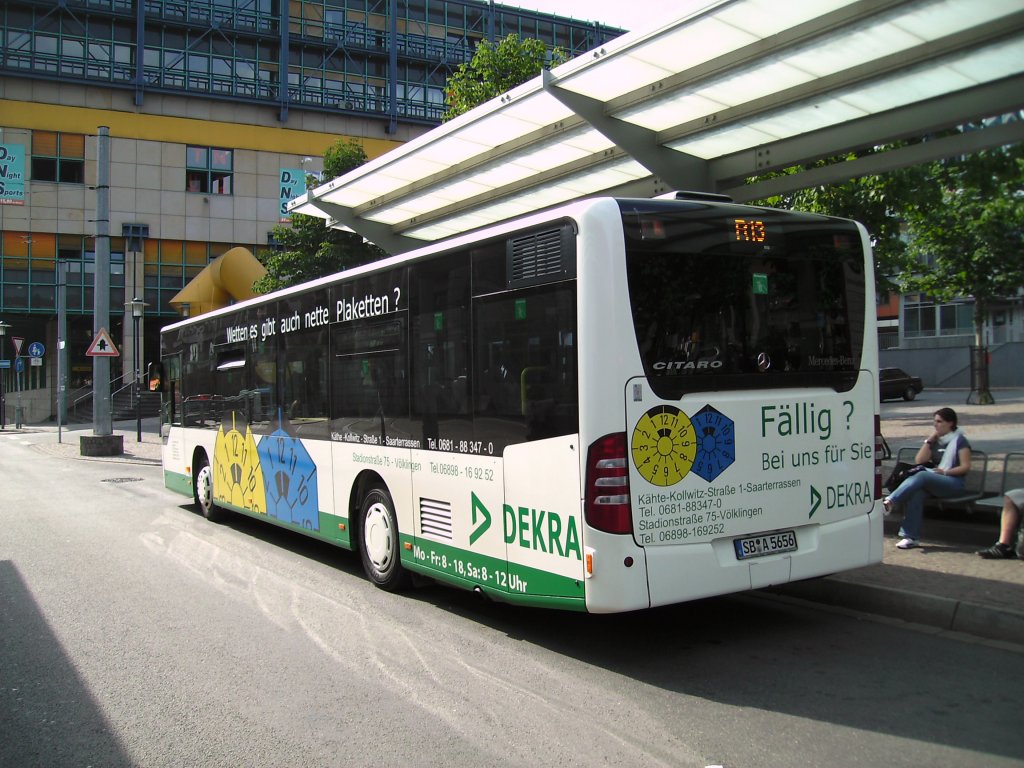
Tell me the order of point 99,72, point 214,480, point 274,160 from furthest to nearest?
point 274,160 → point 99,72 → point 214,480

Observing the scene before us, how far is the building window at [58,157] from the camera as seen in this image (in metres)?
41.8

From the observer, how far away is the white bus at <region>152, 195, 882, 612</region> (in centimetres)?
501

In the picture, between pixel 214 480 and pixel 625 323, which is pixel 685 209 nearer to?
pixel 625 323

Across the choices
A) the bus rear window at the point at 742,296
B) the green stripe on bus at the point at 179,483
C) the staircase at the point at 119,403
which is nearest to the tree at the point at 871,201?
the bus rear window at the point at 742,296

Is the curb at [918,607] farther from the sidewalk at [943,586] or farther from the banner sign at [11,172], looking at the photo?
the banner sign at [11,172]

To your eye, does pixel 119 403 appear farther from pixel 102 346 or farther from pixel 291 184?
pixel 102 346

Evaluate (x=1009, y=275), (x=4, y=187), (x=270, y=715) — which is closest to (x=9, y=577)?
Answer: (x=270, y=715)

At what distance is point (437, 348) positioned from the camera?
6.44 metres

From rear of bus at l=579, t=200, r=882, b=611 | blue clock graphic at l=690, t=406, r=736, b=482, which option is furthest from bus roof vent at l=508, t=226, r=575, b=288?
blue clock graphic at l=690, t=406, r=736, b=482

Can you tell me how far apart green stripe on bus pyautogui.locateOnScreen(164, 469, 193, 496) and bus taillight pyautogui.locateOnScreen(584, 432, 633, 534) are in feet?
29.8

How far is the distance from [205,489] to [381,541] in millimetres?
5612

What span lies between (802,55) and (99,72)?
44.4 metres

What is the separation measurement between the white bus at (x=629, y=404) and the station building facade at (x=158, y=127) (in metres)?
34.5

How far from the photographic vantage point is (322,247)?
22484 millimetres
